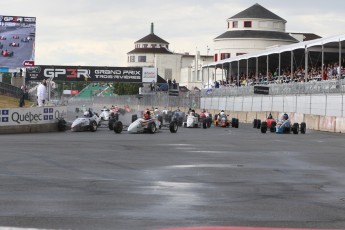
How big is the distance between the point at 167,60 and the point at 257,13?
111ft

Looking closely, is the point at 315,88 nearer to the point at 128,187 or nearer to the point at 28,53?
the point at 28,53

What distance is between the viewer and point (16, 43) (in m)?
50.0

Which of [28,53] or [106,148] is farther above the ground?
[28,53]

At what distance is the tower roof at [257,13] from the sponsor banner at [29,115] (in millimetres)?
84203

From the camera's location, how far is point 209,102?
6931 centimetres

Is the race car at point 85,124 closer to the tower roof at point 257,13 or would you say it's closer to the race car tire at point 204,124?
the race car tire at point 204,124

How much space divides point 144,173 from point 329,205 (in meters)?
5.35

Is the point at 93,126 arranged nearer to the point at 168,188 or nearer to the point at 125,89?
the point at 168,188

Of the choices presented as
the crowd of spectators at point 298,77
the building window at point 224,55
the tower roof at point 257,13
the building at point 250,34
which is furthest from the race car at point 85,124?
the tower roof at point 257,13

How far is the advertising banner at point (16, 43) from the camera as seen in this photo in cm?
4991

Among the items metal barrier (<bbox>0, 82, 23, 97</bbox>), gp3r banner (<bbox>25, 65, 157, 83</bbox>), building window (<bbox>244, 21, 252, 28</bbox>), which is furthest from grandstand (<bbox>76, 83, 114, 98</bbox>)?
metal barrier (<bbox>0, 82, 23, 97</bbox>)

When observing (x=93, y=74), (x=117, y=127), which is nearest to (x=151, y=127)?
(x=117, y=127)

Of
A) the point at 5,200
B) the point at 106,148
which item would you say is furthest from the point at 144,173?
the point at 106,148

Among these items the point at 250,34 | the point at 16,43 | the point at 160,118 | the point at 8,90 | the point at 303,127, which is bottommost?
the point at 303,127
